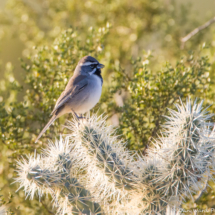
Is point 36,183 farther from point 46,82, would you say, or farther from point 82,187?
point 46,82

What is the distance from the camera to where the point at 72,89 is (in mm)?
2645

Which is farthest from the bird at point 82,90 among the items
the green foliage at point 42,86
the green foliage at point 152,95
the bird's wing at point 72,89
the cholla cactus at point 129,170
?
the cholla cactus at point 129,170

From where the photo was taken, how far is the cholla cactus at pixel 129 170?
65.7 inches

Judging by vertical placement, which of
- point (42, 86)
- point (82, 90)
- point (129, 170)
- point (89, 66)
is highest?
point (89, 66)

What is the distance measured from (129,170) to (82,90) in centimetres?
118

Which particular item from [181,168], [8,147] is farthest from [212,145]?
[8,147]

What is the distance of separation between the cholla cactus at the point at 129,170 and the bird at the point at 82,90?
2.15 feet

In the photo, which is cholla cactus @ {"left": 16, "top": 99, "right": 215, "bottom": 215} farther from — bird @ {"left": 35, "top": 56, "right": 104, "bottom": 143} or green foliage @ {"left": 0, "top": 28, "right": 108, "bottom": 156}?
green foliage @ {"left": 0, "top": 28, "right": 108, "bottom": 156}

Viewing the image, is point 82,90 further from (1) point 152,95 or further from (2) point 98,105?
(1) point 152,95

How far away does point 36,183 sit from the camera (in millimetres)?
1687

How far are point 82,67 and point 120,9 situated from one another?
2.40 meters

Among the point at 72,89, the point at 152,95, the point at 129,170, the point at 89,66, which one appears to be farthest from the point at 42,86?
the point at 129,170

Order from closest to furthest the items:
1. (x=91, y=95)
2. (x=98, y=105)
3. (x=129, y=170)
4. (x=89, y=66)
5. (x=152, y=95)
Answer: (x=129, y=170), (x=152, y=95), (x=91, y=95), (x=89, y=66), (x=98, y=105)

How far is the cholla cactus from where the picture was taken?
5.47 ft
